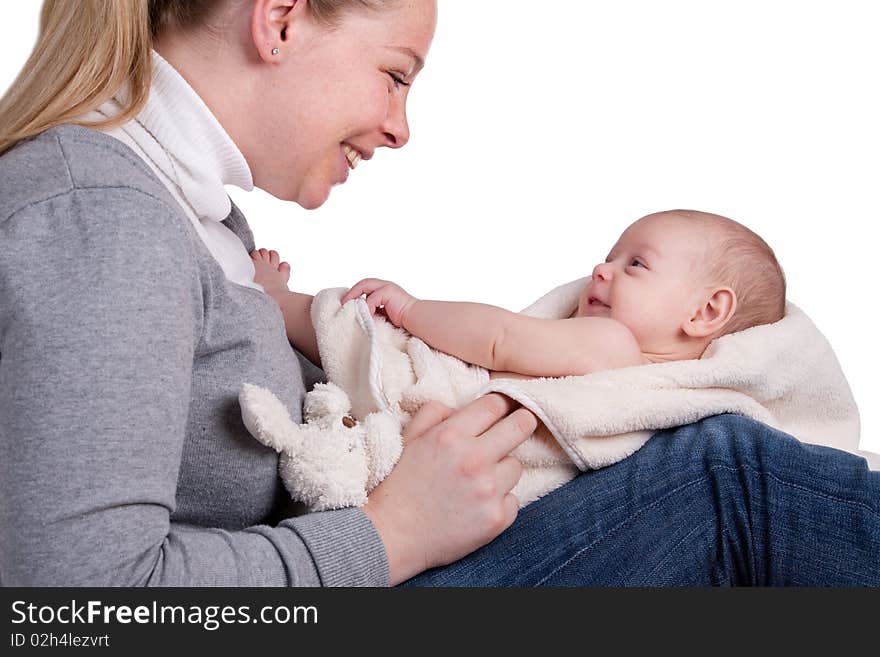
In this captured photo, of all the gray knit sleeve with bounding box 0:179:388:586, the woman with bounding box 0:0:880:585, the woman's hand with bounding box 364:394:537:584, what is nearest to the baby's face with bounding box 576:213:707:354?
the woman with bounding box 0:0:880:585

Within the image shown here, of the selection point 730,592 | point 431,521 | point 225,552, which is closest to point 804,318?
point 730,592

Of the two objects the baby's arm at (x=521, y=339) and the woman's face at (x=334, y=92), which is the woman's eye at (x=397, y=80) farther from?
the baby's arm at (x=521, y=339)

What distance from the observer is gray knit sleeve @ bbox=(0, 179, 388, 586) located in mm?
1057

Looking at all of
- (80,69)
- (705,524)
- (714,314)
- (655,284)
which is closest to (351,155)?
(80,69)

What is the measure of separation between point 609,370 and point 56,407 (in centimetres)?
83

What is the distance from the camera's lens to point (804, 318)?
175 centimetres

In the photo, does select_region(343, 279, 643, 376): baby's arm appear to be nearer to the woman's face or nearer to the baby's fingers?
the baby's fingers

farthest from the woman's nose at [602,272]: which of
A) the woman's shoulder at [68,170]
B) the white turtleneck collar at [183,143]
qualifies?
the woman's shoulder at [68,170]

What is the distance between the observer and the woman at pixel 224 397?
107 centimetres

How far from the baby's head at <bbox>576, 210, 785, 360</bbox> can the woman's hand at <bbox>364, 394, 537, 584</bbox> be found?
0.44m

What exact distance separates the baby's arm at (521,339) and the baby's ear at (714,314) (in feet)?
0.46

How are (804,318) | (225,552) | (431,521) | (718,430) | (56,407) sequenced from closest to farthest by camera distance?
(56,407) < (225,552) < (431,521) < (718,430) < (804,318)

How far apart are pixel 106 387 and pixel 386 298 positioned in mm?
677

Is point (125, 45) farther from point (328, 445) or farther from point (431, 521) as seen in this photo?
point (431, 521)
